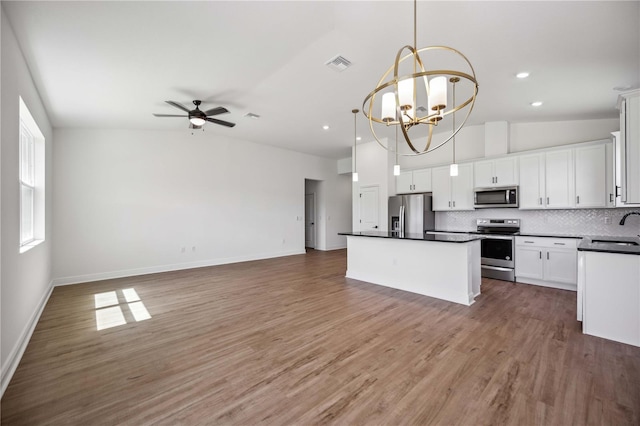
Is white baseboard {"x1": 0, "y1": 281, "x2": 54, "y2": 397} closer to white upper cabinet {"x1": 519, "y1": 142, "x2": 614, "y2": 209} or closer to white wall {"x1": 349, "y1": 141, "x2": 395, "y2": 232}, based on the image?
white wall {"x1": 349, "y1": 141, "x2": 395, "y2": 232}

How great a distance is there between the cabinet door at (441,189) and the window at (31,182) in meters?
6.76

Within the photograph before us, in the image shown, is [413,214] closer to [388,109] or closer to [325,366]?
[388,109]

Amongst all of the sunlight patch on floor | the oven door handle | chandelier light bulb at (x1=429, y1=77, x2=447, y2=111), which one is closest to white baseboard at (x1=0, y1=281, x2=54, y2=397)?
the sunlight patch on floor

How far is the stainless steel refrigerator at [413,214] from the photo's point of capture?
241 inches

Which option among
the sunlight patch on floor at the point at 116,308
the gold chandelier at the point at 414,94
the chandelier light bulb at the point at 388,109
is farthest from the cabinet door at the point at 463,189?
the sunlight patch on floor at the point at 116,308

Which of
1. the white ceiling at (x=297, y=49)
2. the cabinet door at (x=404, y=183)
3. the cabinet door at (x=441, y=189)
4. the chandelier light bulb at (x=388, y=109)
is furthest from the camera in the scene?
the cabinet door at (x=404, y=183)

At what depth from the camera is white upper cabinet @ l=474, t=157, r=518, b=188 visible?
5171mm

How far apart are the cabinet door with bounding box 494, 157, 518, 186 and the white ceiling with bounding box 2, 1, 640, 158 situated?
966mm

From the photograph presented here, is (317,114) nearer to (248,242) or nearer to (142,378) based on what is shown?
(248,242)

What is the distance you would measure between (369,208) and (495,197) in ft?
9.69

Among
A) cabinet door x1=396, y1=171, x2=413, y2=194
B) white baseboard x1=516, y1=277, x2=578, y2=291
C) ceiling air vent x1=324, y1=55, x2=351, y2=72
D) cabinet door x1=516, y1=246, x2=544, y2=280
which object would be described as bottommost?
white baseboard x1=516, y1=277, x2=578, y2=291

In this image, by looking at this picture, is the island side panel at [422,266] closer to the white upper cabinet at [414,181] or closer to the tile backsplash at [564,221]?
the tile backsplash at [564,221]

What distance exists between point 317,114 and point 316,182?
4501mm

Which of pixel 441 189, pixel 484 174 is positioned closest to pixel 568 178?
pixel 484 174
